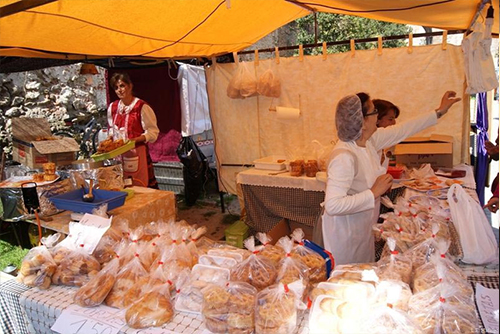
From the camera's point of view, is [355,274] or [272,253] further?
[272,253]

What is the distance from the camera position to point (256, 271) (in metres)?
1.56

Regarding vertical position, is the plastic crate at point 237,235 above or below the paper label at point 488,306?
below

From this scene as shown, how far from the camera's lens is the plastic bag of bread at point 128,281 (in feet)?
5.30

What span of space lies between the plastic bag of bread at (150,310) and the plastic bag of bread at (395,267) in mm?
844

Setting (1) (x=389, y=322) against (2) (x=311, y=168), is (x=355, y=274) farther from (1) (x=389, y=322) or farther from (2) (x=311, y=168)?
(2) (x=311, y=168)

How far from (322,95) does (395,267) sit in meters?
3.75

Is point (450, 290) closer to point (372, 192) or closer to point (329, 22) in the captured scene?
point (372, 192)

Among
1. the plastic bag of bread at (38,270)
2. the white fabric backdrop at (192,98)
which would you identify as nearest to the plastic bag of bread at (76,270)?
the plastic bag of bread at (38,270)

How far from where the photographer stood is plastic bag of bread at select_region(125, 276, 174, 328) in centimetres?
145

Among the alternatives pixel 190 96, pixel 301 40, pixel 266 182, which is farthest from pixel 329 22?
pixel 266 182

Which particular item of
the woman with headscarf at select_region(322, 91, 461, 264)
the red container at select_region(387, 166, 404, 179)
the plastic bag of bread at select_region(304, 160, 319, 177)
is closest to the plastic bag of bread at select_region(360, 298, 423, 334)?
the woman with headscarf at select_region(322, 91, 461, 264)

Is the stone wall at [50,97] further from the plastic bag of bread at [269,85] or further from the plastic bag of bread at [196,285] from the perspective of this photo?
the plastic bag of bread at [196,285]

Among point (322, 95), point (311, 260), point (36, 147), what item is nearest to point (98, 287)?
point (311, 260)

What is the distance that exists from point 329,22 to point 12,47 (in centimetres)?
907
